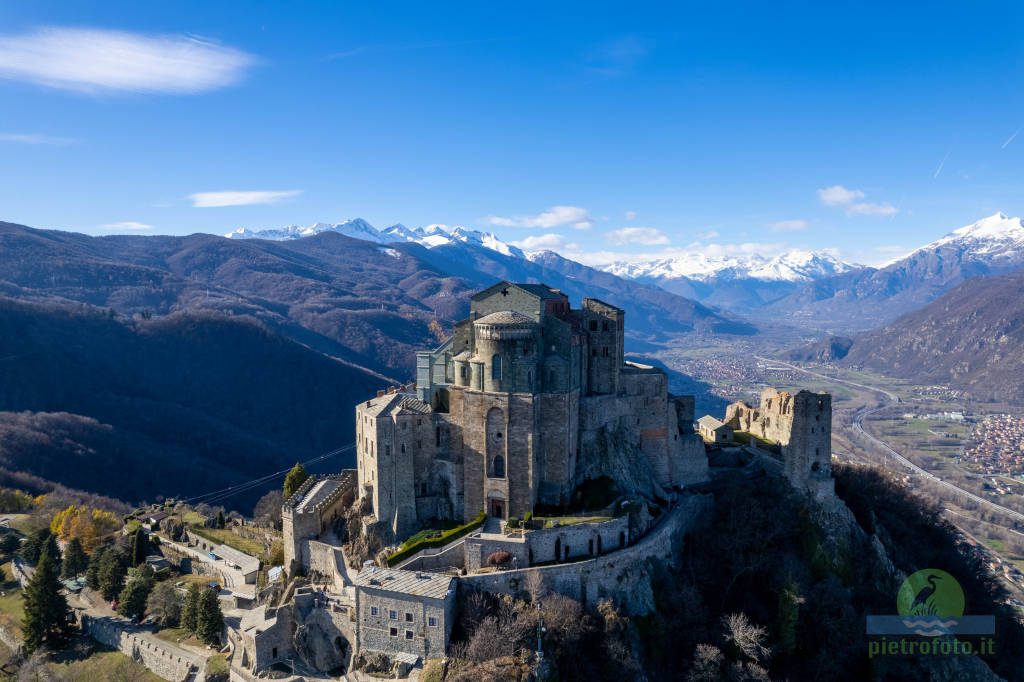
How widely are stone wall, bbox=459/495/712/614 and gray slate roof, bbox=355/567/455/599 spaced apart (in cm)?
218

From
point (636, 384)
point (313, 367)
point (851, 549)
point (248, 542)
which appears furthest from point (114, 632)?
point (313, 367)

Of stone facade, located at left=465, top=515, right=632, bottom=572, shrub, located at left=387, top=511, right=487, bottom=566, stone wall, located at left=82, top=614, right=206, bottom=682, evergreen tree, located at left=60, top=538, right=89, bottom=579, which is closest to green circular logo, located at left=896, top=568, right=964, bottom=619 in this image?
stone facade, located at left=465, top=515, right=632, bottom=572

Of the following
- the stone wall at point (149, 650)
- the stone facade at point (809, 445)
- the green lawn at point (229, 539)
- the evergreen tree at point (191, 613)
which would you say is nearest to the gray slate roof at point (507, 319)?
the stone facade at point (809, 445)

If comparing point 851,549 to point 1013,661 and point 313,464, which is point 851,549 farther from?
point 313,464

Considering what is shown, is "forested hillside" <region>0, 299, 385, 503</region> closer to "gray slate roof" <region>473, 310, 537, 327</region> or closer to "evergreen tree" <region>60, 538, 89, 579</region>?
"evergreen tree" <region>60, 538, 89, 579</region>

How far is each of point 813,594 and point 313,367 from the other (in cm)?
16347

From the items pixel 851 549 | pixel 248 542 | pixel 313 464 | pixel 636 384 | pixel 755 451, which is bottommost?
pixel 313 464

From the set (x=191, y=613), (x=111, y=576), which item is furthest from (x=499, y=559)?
(x=111, y=576)

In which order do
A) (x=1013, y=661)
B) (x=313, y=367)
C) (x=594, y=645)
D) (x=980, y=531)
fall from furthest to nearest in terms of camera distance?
(x=313, y=367)
(x=980, y=531)
(x=1013, y=661)
(x=594, y=645)

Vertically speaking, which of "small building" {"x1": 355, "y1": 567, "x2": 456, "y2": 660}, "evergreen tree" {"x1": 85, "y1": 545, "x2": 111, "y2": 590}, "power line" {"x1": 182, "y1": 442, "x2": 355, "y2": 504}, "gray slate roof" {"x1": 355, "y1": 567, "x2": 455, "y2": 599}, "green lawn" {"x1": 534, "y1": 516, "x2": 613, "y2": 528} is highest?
"green lawn" {"x1": 534, "y1": 516, "x2": 613, "y2": 528}

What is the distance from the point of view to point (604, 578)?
47875 mm

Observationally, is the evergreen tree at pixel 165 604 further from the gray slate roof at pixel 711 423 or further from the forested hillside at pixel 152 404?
the forested hillside at pixel 152 404

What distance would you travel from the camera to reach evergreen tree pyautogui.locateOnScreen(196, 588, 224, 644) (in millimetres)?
52344

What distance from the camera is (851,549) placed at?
195 feet
